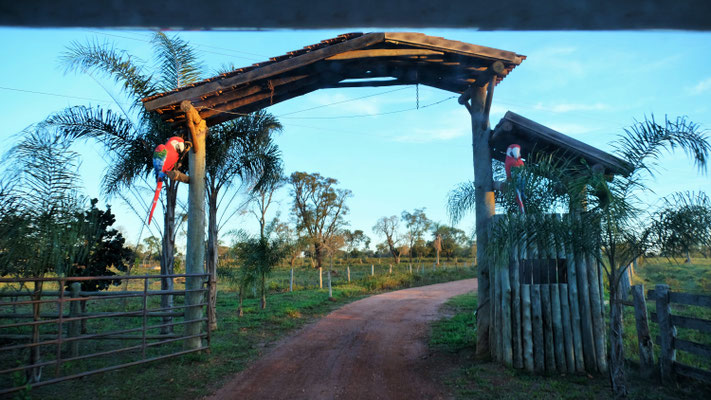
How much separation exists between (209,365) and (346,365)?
2.35 metres

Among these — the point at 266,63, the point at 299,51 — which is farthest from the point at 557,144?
the point at 266,63

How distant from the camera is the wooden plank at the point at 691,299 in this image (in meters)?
5.13

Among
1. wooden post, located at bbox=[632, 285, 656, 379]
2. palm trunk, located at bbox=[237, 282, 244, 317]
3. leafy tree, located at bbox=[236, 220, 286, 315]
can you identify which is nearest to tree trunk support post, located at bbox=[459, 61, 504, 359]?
wooden post, located at bbox=[632, 285, 656, 379]

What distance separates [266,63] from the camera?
26.9 feet

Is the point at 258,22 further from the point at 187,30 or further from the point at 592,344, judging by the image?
the point at 592,344

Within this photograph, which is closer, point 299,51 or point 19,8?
point 19,8

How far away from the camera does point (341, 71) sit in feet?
28.1

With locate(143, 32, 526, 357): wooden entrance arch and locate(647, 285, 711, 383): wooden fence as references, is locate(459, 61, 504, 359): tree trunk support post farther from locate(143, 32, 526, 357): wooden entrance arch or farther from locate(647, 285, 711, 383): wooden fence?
locate(647, 285, 711, 383): wooden fence

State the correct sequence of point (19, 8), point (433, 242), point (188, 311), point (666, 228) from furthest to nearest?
point (433, 242), point (188, 311), point (666, 228), point (19, 8)

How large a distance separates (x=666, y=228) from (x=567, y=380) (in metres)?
2.54

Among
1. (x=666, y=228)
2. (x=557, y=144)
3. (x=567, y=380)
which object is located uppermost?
(x=557, y=144)

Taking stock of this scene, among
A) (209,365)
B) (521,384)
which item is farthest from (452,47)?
(209,365)

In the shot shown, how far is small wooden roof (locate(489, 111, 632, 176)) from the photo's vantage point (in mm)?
6384

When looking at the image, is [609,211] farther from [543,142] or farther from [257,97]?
[257,97]
